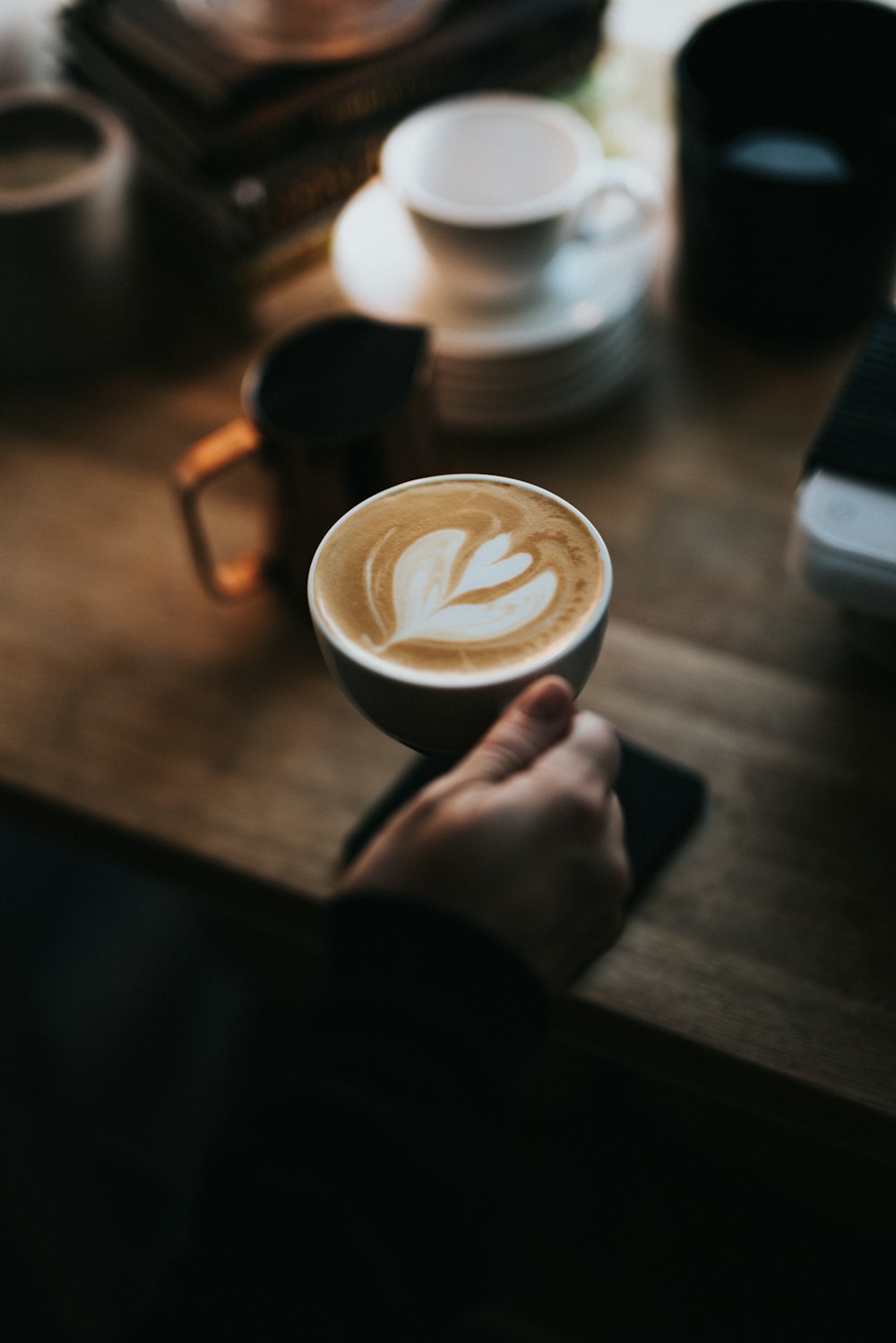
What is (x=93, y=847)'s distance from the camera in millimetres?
606

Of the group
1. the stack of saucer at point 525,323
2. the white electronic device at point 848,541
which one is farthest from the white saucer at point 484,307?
the white electronic device at point 848,541

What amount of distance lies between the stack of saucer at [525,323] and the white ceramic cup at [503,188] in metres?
0.01

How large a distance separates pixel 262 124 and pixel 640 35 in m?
0.41

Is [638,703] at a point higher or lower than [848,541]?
lower

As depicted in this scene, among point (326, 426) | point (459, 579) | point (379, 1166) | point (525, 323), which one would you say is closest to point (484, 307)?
point (525, 323)

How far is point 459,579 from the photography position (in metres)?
0.39

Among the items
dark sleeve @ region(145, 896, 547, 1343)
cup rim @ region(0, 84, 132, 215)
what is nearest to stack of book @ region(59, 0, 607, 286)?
cup rim @ region(0, 84, 132, 215)

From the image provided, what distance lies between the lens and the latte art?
377 mm

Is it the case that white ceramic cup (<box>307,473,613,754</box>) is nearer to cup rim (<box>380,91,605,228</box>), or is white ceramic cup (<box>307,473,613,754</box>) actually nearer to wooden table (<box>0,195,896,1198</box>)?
wooden table (<box>0,195,896,1198</box>)

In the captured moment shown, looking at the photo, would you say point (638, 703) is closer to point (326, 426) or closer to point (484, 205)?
point (326, 426)

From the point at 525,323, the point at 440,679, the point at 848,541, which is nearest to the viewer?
the point at 440,679

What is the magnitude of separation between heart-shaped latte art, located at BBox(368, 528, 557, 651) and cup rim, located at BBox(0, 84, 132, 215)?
17.4 inches

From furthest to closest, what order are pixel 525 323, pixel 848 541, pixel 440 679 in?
1. pixel 525 323
2. pixel 848 541
3. pixel 440 679

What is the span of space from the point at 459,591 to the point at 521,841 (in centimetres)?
A: 9
